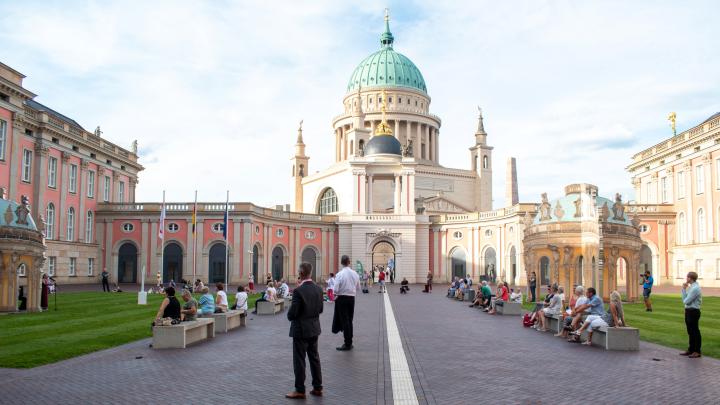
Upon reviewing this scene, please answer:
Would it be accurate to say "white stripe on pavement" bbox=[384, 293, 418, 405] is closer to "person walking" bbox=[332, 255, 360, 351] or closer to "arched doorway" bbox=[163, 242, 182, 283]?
"person walking" bbox=[332, 255, 360, 351]

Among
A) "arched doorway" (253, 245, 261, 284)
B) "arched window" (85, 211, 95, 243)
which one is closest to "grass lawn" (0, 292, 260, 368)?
"arched window" (85, 211, 95, 243)

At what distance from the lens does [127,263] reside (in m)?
60.9

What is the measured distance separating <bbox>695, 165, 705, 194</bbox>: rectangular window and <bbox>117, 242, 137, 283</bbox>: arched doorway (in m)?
49.9

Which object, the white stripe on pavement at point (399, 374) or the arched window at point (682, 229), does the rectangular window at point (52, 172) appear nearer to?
the white stripe on pavement at point (399, 374)

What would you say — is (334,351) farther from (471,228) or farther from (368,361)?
(471,228)

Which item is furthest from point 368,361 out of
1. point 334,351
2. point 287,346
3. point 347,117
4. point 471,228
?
point 347,117

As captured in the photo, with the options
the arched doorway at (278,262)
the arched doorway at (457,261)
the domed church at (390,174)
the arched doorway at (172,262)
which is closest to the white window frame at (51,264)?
the arched doorway at (172,262)

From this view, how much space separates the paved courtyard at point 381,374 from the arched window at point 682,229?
46817 mm

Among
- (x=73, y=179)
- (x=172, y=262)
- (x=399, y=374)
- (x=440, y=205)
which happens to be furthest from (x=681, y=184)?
(x=399, y=374)

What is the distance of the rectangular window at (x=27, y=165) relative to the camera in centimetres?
4903

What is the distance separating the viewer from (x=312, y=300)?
11.6m

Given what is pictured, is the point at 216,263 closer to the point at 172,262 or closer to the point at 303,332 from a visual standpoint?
the point at 172,262

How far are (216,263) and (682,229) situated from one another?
42151mm

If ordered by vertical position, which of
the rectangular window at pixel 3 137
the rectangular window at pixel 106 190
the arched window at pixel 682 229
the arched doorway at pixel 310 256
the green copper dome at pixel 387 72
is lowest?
the arched doorway at pixel 310 256
